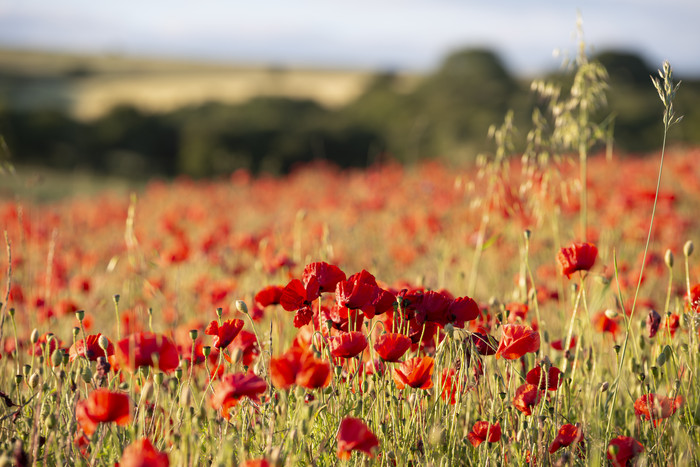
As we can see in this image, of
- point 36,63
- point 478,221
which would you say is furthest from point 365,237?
point 36,63

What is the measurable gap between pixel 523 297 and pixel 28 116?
18.5 meters

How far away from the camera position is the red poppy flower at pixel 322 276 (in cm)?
146

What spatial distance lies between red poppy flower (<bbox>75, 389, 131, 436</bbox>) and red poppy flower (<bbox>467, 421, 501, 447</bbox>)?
2.52 ft

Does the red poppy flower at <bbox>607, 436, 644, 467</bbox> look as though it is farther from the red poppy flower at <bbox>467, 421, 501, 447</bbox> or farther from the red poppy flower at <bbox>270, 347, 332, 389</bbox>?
the red poppy flower at <bbox>270, 347, 332, 389</bbox>

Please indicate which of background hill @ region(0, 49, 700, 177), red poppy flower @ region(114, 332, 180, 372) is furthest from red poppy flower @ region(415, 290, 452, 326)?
background hill @ region(0, 49, 700, 177)

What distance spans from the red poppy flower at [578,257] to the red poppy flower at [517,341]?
11.7 inches

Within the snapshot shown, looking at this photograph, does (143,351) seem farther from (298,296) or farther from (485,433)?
(485,433)

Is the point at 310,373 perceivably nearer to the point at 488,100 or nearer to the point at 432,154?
the point at 432,154

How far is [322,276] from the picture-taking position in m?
1.48

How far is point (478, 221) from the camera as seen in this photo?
493 cm

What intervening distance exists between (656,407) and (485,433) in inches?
15.1

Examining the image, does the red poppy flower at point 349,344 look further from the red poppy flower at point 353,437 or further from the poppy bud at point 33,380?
the poppy bud at point 33,380

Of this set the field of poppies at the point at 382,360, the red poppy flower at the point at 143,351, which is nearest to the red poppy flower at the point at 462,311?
the field of poppies at the point at 382,360

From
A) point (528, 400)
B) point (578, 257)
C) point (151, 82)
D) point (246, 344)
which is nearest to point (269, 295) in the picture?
point (246, 344)
